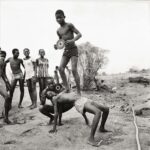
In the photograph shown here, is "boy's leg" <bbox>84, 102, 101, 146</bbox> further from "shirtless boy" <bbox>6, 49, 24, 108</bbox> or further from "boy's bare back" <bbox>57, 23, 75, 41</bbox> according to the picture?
"shirtless boy" <bbox>6, 49, 24, 108</bbox>

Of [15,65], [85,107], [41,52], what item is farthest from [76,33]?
[15,65]

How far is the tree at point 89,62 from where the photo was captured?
→ 37.2 feet

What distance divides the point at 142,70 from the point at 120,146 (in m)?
14.0

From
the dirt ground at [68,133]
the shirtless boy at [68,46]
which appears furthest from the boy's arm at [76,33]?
the dirt ground at [68,133]

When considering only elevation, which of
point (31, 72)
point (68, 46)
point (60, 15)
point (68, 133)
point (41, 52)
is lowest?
point (68, 133)

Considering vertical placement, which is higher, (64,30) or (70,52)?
(64,30)

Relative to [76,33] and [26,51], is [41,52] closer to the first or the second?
[26,51]

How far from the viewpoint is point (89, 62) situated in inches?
451

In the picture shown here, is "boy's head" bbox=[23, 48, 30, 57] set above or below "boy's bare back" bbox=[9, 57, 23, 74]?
above

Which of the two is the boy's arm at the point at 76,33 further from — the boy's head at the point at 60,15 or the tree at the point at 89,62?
the tree at the point at 89,62

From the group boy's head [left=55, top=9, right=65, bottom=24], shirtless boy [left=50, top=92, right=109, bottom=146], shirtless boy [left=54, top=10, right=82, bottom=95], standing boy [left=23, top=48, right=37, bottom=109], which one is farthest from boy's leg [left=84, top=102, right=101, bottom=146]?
standing boy [left=23, top=48, right=37, bottom=109]

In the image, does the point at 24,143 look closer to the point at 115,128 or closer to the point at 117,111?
the point at 115,128

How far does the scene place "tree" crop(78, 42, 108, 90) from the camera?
37.2ft

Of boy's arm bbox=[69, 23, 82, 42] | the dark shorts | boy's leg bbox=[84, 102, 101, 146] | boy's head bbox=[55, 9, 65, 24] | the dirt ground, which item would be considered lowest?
the dirt ground
